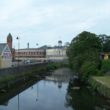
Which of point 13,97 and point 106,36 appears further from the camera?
point 106,36

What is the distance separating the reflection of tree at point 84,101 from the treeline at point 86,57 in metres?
14.5

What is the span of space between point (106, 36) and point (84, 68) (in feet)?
199

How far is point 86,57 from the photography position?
272 ft

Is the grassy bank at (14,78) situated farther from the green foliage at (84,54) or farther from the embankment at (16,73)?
the green foliage at (84,54)

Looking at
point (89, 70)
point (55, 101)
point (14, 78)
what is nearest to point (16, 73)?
point (14, 78)

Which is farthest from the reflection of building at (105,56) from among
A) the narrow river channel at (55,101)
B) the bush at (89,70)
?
the narrow river channel at (55,101)

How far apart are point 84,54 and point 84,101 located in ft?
109

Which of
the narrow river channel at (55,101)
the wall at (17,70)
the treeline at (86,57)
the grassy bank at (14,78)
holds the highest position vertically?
the treeline at (86,57)

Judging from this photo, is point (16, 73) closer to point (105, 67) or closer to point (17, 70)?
point (17, 70)

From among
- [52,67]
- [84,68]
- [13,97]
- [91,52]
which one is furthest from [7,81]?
[52,67]

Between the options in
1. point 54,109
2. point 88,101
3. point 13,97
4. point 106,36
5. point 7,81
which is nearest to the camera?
point 54,109

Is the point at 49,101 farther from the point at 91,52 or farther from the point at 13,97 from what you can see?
the point at 91,52

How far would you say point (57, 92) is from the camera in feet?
214

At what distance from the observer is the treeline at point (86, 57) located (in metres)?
78.1
